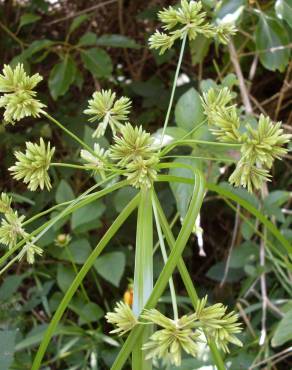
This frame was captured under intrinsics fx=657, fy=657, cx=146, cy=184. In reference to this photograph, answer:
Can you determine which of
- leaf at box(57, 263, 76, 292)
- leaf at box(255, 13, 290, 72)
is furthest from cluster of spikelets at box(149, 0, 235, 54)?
leaf at box(57, 263, 76, 292)

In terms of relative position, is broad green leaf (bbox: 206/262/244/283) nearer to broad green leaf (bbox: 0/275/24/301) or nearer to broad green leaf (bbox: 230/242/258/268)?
broad green leaf (bbox: 230/242/258/268)

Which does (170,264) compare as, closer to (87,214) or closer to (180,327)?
(180,327)

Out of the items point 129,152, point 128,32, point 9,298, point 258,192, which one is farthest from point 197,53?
point 129,152

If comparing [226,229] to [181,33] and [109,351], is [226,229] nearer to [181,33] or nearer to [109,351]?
[109,351]

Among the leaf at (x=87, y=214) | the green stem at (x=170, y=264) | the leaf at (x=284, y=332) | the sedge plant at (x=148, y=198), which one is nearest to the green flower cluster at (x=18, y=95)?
the sedge plant at (x=148, y=198)

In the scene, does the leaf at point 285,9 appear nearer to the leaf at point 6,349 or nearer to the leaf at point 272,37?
the leaf at point 272,37

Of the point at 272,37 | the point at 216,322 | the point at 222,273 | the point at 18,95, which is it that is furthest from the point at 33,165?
the point at 222,273
